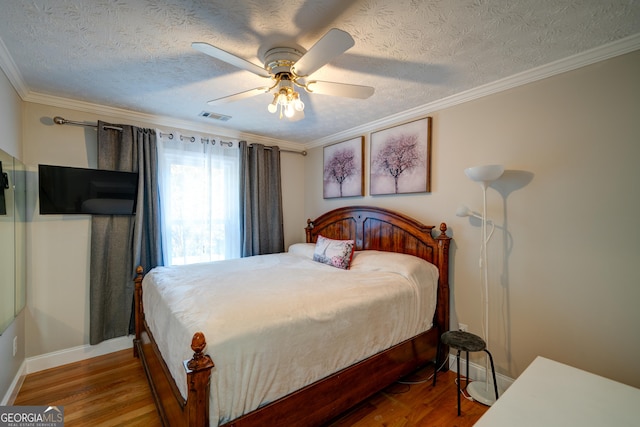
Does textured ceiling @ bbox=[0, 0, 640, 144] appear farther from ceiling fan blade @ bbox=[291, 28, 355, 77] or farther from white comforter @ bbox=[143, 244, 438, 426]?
white comforter @ bbox=[143, 244, 438, 426]

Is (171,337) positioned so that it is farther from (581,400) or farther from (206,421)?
(581,400)

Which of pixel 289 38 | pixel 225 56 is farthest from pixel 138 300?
pixel 289 38

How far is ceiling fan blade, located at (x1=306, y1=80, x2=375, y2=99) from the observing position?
5.65ft

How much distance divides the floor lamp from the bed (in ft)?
1.03

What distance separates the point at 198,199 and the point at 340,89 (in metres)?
2.36

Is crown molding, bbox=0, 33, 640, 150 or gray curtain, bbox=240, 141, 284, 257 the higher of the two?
crown molding, bbox=0, 33, 640, 150

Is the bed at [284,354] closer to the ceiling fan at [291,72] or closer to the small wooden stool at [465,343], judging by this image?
the small wooden stool at [465,343]

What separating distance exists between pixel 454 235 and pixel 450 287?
502 mm

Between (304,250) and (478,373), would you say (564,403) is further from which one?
(304,250)

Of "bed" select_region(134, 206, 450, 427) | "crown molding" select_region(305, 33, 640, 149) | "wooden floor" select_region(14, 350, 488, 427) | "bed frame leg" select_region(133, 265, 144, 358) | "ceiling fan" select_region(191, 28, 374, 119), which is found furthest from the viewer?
"bed frame leg" select_region(133, 265, 144, 358)

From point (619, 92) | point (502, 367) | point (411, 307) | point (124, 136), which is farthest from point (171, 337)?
point (619, 92)

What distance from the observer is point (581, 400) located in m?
1.04

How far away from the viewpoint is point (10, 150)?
2053 millimetres

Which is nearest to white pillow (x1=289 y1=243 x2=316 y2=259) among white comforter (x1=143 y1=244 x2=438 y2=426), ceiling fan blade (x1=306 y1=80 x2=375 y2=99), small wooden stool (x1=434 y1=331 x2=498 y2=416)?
white comforter (x1=143 y1=244 x2=438 y2=426)
